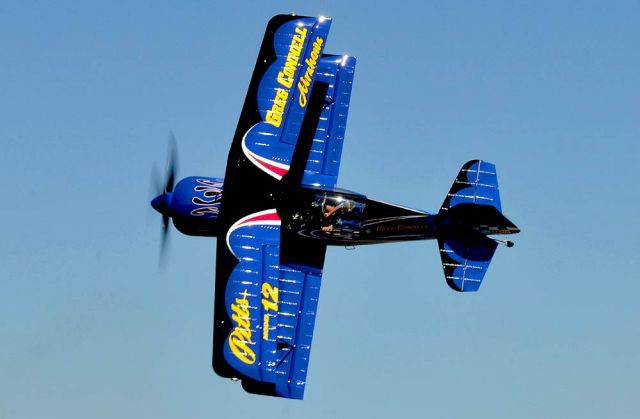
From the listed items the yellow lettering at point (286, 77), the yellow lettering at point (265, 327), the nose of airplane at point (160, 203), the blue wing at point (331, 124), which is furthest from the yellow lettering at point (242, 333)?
the yellow lettering at point (286, 77)

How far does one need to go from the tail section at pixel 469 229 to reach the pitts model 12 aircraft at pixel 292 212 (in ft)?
0.08

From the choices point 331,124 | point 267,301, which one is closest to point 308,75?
point 331,124

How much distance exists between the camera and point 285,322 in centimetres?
4181

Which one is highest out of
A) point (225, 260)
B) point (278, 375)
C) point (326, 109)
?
point (326, 109)

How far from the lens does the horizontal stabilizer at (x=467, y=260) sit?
4172cm

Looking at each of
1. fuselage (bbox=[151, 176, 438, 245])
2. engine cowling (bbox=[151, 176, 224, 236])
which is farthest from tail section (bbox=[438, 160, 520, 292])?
engine cowling (bbox=[151, 176, 224, 236])

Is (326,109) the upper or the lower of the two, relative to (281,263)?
upper

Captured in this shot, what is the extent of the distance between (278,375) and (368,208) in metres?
4.87

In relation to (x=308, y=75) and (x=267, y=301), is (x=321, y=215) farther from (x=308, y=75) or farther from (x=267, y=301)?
(x=308, y=75)

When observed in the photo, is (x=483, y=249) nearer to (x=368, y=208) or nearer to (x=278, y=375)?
(x=368, y=208)

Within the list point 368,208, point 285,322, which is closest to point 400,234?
point 368,208

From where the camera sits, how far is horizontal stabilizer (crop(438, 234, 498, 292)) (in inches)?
1642

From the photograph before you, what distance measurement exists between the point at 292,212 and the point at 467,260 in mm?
4582

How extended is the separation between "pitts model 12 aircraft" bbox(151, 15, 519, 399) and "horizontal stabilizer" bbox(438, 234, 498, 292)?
0.08 ft
